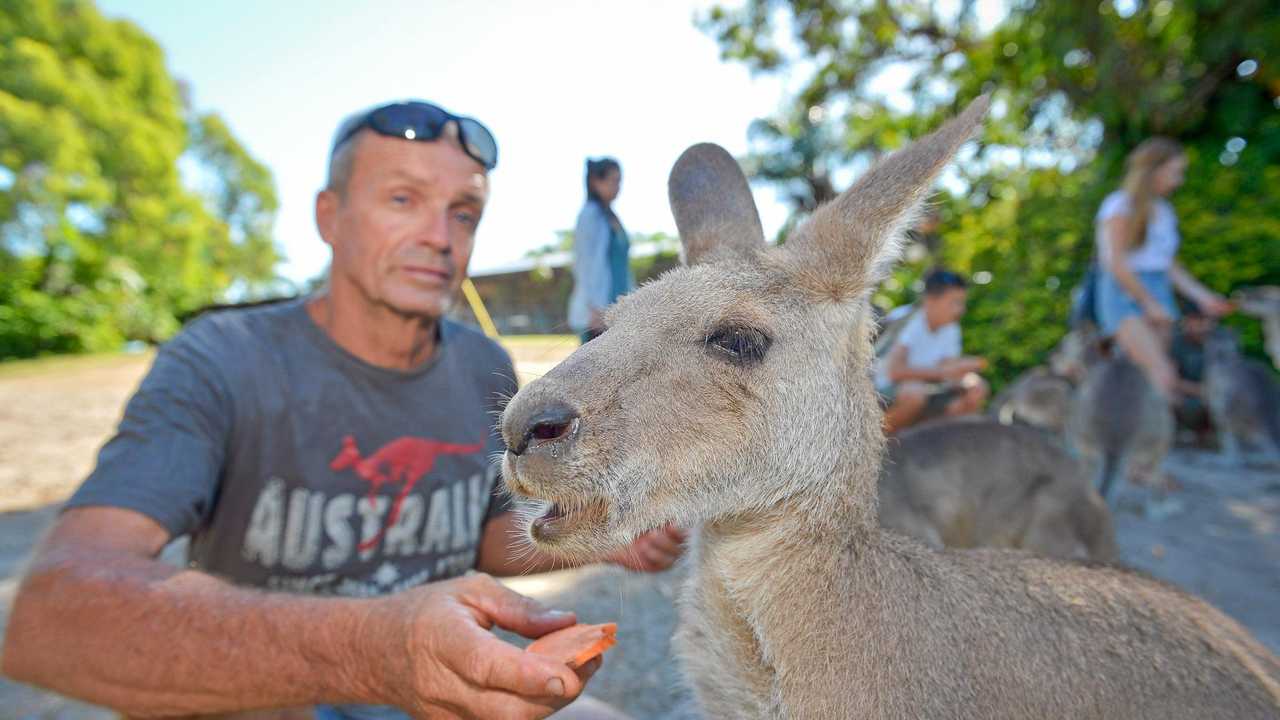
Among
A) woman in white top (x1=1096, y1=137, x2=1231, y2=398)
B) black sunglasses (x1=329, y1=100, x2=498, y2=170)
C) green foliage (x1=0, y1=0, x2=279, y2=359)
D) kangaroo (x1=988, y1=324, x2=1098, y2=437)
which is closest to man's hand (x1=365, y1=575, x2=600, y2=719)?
black sunglasses (x1=329, y1=100, x2=498, y2=170)

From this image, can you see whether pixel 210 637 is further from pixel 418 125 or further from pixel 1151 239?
pixel 1151 239

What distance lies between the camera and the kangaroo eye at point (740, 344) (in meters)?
1.70

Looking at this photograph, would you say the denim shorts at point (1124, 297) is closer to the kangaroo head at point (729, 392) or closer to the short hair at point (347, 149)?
the kangaroo head at point (729, 392)

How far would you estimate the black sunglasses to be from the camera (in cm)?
248

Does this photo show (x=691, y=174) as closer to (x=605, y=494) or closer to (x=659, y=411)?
(x=659, y=411)

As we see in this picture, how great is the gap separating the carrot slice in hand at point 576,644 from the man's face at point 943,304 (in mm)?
4919

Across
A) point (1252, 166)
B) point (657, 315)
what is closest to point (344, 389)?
point (657, 315)

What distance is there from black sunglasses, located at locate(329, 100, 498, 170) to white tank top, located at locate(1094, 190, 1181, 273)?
17.8ft

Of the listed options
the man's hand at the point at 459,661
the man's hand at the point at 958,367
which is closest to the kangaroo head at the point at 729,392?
the man's hand at the point at 459,661

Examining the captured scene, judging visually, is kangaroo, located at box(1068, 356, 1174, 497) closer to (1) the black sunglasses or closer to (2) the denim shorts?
(2) the denim shorts

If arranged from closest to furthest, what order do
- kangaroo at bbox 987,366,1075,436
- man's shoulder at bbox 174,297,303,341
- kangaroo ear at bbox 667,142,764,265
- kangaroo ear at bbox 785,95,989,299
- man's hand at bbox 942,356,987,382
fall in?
kangaroo ear at bbox 785,95,989,299, kangaroo ear at bbox 667,142,764,265, man's shoulder at bbox 174,297,303,341, man's hand at bbox 942,356,987,382, kangaroo at bbox 987,366,1075,436

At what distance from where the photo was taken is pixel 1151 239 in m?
5.80

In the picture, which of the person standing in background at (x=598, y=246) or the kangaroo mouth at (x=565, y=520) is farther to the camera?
the person standing in background at (x=598, y=246)

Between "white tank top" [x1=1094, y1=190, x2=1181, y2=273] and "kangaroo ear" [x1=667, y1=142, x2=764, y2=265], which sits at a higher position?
"white tank top" [x1=1094, y1=190, x2=1181, y2=273]
